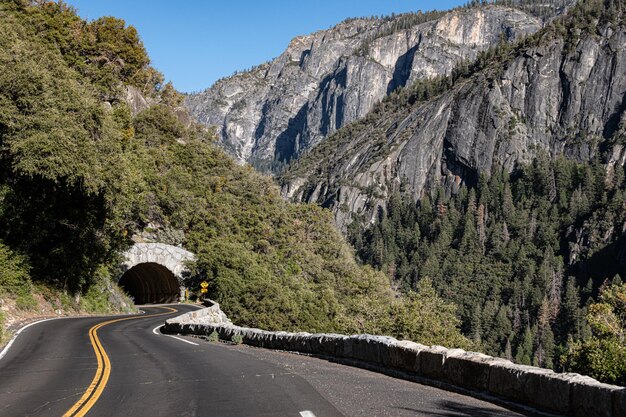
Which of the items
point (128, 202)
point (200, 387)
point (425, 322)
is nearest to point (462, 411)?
point (200, 387)

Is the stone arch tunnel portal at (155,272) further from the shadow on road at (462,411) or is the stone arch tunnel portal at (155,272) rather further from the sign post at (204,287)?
the shadow on road at (462,411)

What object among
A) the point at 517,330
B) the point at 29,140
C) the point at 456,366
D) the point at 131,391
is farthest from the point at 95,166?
the point at 517,330

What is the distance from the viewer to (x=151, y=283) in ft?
211

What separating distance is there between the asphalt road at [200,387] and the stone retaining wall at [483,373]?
0.42 meters

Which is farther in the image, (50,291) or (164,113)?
(164,113)

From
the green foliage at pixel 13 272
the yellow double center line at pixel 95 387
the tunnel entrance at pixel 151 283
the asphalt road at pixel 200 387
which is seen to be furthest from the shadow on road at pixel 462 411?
the tunnel entrance at pixel 151 283

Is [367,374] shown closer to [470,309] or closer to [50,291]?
[50,291]

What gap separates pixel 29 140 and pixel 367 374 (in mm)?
21533

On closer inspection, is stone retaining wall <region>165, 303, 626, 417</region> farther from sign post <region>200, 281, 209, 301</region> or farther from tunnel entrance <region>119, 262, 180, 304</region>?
tunnel entrance <region>119, 262, 180, 304</region>

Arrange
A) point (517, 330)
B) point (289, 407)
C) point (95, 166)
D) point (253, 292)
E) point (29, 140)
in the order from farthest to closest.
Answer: point (517, 330) → point (253, 292) → point (95, 166) → point (29, 140) → point (289, 407)

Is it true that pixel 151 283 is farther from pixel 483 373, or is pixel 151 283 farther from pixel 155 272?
pixel 483 373

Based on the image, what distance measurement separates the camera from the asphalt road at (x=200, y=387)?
8977mm

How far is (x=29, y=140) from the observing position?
89.7 ft

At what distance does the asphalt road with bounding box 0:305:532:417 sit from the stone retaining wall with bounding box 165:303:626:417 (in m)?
Answer: 0.42
